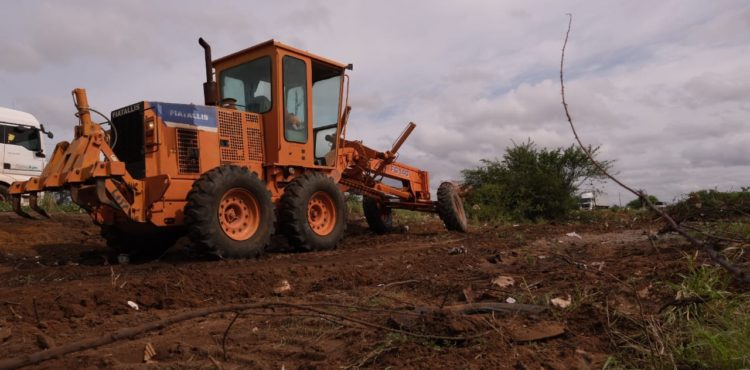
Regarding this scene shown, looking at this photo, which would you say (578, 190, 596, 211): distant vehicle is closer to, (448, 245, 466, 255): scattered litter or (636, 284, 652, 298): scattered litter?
(448, 245, 466, 255): scattered litter

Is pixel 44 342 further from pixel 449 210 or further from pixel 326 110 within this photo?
pixel 449 210

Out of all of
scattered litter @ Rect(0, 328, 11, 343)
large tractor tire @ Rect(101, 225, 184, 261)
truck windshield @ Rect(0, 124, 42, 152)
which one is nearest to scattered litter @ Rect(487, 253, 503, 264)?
large tractor tire @ Rect(101, 225, 184, 261)

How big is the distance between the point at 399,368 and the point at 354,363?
25 cm

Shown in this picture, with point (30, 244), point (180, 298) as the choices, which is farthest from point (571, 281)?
point (30, 244)

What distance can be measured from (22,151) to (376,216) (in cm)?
973

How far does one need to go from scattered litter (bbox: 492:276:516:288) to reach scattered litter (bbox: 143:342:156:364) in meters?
2.57

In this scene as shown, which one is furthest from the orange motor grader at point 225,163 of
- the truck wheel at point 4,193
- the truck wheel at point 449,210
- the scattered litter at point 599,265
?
the truck wheel at point 4,193

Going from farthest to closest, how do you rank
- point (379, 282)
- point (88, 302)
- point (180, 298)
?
point (379, 282) → point (180, 298) → point (88, 302)

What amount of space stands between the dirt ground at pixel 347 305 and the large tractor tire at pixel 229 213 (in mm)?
266

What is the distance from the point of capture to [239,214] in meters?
6.98

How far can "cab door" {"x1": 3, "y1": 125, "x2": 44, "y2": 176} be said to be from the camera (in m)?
14.1

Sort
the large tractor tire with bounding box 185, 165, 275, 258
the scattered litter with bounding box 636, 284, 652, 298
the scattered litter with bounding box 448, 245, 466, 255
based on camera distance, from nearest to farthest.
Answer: the scattered litter with bounding box 636, 284, 652, 298 < the large tractor tire with bounding box 185, 165, 275, 258 < the scattered litter with bounding box 448, 245, 466, 255

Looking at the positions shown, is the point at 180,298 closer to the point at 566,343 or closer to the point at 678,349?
the point at 566,343

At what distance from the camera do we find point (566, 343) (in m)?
2.87
